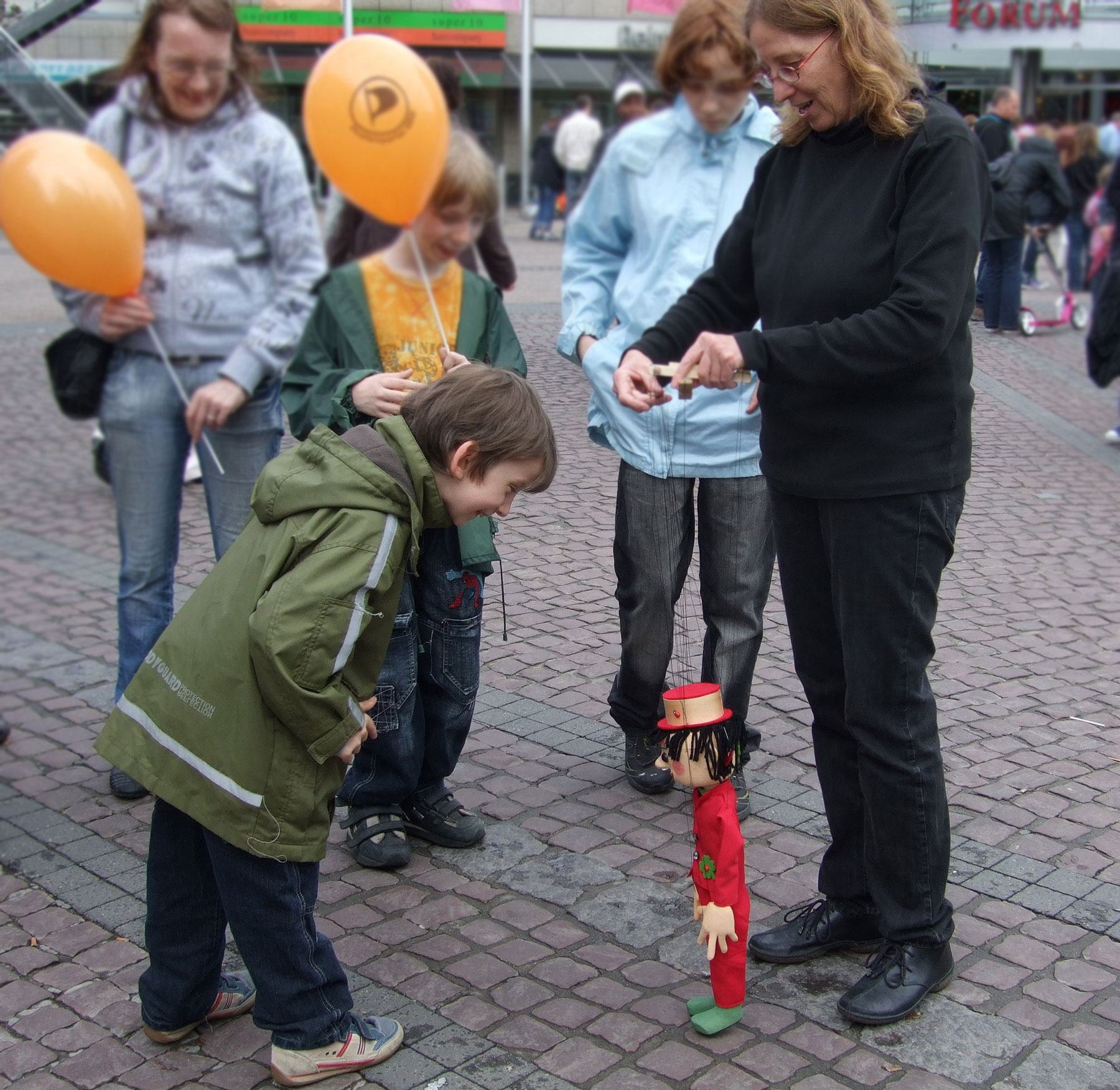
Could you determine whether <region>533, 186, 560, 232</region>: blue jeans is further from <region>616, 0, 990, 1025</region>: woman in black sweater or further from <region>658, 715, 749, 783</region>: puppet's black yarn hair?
<region>658, 715, 749, 783</region>: puppet's black yarn hair

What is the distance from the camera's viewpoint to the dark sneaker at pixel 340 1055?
2.51 m

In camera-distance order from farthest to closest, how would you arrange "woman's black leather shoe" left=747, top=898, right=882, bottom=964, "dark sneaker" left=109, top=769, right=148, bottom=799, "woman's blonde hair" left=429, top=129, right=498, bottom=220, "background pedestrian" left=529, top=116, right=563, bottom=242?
"background pedestrian" left=529, top=116, right=563, bottom=242, "dark sneaker" left=109, top=769, right=148, bottom=799, "woman's blonde hair" left=429, top=129, right=498, bottom=220, "woman's black leather shoe" left=747, top=898, right=882, bottom=964

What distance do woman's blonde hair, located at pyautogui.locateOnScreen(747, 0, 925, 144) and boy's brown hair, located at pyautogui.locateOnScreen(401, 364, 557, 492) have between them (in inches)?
31.1

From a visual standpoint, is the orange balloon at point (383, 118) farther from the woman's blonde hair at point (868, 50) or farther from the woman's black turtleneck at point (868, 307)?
the woman's blonde hair at point (868, 50)

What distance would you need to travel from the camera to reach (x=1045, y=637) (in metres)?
5.02

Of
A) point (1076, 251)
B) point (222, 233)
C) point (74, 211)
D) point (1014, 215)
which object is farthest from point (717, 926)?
point (1076, 251)

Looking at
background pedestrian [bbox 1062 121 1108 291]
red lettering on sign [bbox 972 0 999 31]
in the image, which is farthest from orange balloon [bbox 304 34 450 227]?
background pedestrian [bbox 1062 121 1108 291]

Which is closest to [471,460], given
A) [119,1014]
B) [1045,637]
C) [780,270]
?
[780,270]

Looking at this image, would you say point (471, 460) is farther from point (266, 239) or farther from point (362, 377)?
point (266, 239)

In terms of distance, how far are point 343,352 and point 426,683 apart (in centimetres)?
82

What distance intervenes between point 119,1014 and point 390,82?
2.12m

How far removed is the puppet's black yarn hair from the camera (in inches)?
97.8

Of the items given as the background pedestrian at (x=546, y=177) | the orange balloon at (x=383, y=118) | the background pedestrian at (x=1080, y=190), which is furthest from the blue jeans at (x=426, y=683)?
the background pedestrian at (x=546, y=177)

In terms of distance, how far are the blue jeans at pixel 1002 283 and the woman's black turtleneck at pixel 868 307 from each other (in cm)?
89
